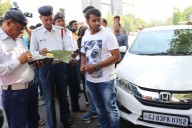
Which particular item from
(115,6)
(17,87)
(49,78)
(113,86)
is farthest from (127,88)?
(115,6)

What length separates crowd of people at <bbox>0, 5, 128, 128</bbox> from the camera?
2619mm

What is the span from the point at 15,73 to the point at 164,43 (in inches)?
103

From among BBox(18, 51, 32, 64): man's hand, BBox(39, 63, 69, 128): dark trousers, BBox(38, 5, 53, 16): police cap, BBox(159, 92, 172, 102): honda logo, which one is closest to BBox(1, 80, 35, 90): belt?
BBox(18, 51, 32, 64): man's hand

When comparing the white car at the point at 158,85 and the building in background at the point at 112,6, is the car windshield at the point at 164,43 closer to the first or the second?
the white car at the point at 158,85

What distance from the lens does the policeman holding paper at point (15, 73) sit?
8.40ft

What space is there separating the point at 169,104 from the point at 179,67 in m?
0.66

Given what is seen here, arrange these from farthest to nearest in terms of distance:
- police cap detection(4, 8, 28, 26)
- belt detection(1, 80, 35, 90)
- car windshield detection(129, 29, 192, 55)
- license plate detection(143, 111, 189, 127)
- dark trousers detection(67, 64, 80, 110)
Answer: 1. dark trousers detection(67, 64, 80, 110)
2. car windshield detection(129, 29, 192, 55)
3. license plate detection(143, 111, 189, 127)
4. belt detection(1, 80, 35, 90)
5. police cap detection(4, 8, 28, 26)

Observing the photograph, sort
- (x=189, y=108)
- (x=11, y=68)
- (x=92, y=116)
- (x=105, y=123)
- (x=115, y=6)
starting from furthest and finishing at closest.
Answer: (x=115, y=6)
(x=92, y=116)
(x=105, y=123)
(x=189, y=108)
(x=11, y=68)

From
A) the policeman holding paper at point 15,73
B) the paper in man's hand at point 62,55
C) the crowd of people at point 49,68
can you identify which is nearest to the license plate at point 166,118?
the crowd of people at point 49,68

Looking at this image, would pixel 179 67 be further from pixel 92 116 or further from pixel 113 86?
pixel 92 116

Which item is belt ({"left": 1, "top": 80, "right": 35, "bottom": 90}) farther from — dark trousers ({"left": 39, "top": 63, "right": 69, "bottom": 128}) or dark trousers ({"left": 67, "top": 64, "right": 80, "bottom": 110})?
dark trousers ({"left": 67, "top": 64, "right": 80, "bottom": 110})

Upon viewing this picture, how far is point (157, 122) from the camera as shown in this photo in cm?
317

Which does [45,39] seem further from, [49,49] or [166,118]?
[166,118]

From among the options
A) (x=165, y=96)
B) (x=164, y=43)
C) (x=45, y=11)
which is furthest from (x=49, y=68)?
(x=164, y=43)
